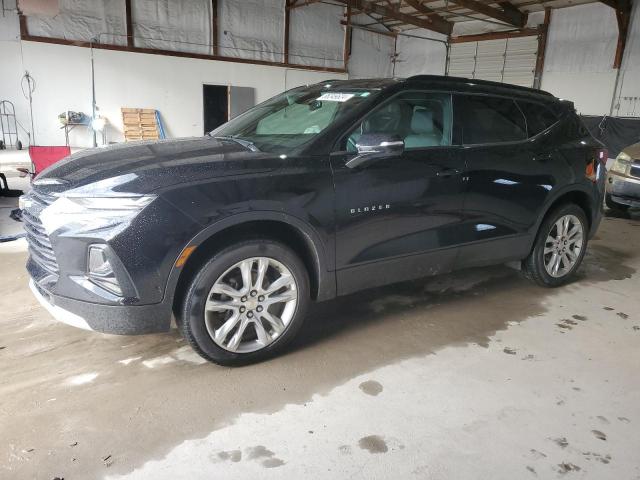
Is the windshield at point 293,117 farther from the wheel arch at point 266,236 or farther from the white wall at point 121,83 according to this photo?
the white wall at point 121,83

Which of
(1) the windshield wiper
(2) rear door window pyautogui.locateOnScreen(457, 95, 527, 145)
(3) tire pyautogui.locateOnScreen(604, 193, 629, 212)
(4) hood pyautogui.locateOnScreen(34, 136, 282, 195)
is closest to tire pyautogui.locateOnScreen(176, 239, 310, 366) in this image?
(4) hood pyautogui.locateOnScreen(34, 136, 282, 195)

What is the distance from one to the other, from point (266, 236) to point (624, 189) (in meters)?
6.47

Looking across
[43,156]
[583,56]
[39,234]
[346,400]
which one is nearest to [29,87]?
[43,156]

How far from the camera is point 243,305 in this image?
8.56ft

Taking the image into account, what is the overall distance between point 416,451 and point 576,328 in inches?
77.0

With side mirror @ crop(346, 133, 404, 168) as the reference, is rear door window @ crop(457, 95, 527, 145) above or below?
above

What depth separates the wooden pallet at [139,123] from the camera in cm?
1468

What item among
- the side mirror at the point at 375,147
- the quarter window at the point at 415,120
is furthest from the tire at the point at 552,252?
the side mirror at the point at 375,147

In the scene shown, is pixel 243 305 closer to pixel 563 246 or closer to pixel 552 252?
pixel 552 252

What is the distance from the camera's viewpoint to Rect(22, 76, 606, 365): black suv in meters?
2.29

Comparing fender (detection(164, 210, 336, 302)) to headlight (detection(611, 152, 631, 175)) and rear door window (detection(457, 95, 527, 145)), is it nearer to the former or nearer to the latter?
rear door window (detection(457, 95, 527, 145))

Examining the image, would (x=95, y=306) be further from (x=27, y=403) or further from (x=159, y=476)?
(x=159, y=476)

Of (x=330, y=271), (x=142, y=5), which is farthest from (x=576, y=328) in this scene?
(x=142, y=5)

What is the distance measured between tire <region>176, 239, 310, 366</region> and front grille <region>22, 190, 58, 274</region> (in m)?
0.68
